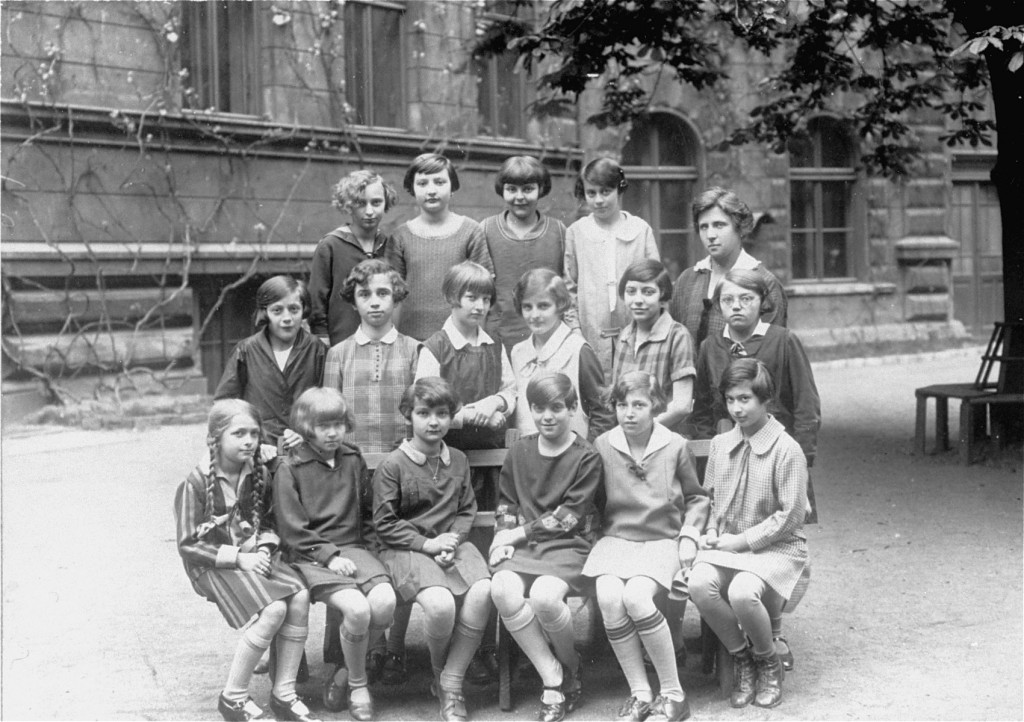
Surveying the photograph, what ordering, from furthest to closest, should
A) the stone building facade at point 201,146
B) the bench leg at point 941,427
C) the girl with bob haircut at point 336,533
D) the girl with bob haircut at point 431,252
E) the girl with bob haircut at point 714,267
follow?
the stone building facade at point 201,146 → the bench leg at point 941,427 → the girl with bob haircut at point 431,252 → the girl with bob haircut at point 714,267 → the girl with bob haircut at point 336,533

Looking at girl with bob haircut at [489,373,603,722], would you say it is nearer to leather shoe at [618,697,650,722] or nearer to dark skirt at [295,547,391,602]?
leather shoe at [618,697,650,722]

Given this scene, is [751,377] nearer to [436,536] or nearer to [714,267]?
[714,267]

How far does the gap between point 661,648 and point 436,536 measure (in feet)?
2.83

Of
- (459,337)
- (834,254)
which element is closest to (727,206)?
(459,337)

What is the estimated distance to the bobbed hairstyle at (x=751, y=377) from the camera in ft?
13.6

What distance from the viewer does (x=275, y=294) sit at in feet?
15.3

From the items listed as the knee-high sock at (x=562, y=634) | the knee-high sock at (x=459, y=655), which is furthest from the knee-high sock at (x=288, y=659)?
the knee-high sock at (x=562, y=634)

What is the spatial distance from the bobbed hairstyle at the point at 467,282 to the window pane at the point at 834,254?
13.0 metres

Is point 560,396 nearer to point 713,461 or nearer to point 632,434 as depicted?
point 632,434

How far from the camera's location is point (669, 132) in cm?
1617

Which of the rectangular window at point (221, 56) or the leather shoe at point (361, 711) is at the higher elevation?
the rectangular window at point (221, 56)

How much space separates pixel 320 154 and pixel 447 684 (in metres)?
8.77

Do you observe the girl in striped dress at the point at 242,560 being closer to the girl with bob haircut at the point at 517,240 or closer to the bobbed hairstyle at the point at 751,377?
the girl with bob haircut at the point at 517,240

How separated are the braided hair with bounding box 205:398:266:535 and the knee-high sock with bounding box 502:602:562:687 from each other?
93 centimetres
